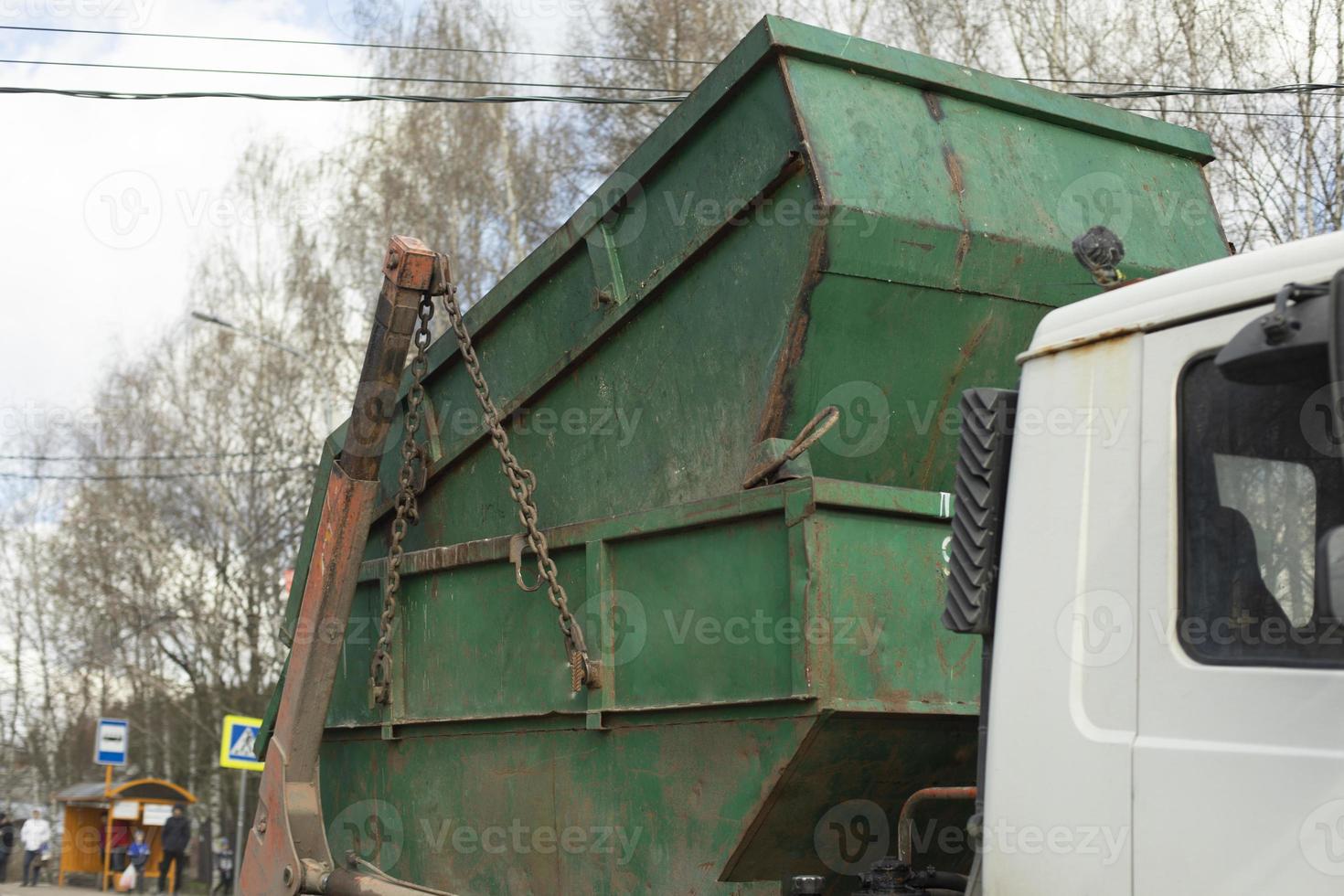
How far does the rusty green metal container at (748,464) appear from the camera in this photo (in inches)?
127

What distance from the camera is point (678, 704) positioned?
11.3 feet

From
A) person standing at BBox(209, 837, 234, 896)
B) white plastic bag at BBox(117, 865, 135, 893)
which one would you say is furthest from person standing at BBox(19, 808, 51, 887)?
person standing at BBox(209, 837, 234, 896)

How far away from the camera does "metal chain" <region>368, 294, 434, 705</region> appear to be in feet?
14.3

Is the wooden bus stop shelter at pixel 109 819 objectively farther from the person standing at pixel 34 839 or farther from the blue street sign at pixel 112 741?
the blue street sign at pixel 112 741

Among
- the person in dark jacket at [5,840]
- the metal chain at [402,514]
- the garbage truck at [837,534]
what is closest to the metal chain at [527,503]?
the garbage truck at [837,534]

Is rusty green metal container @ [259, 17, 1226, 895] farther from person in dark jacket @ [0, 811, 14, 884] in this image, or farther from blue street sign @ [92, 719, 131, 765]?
person in dark jacket @ [0, 811, 14, 884]

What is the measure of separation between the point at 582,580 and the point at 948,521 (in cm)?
98

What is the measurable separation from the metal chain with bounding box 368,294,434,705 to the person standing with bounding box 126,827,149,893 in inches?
771

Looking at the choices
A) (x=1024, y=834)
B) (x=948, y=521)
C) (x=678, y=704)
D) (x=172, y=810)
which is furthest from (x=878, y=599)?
(x=172, y=810)

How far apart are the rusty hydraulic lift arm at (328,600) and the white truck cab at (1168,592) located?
6.89 feet

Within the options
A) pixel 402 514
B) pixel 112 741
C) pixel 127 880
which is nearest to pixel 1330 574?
pixel 402 514

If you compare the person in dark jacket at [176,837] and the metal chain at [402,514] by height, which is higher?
the metal chain at [402,514]

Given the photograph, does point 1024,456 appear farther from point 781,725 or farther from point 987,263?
point 987,263

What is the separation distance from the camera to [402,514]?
4492 millimetres
